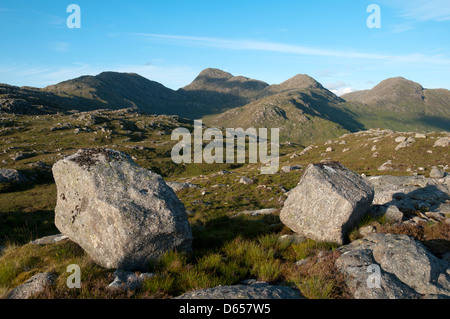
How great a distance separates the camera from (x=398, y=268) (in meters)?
7.16

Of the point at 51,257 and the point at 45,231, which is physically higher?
Answer: the point at 51,257

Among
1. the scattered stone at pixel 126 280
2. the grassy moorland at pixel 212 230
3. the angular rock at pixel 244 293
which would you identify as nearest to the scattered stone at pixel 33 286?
the grassy moorland at pixel 212 230

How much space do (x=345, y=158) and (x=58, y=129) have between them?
Result: 115 m

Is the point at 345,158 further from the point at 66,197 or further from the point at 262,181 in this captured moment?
the point at 66,197

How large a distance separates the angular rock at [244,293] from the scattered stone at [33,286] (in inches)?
141

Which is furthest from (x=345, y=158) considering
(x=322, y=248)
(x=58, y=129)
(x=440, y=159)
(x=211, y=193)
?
(x=58, y=129)

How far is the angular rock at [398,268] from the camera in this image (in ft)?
21.3

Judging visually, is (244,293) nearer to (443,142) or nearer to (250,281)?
(250,281)

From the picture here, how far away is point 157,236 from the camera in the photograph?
335 inches

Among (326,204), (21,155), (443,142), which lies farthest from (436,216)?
(21,155)

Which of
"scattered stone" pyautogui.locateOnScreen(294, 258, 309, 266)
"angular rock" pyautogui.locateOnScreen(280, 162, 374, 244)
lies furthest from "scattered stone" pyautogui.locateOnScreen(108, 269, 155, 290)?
"angular rock" pyautogui.locateOnScreen(280, 162, 374, 244)

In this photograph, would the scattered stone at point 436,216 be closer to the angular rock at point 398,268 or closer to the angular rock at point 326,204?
the angular rock at point 326,204

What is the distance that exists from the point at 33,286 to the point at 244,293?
5.60m

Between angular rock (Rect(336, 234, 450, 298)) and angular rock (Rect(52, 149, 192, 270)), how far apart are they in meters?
5.94
